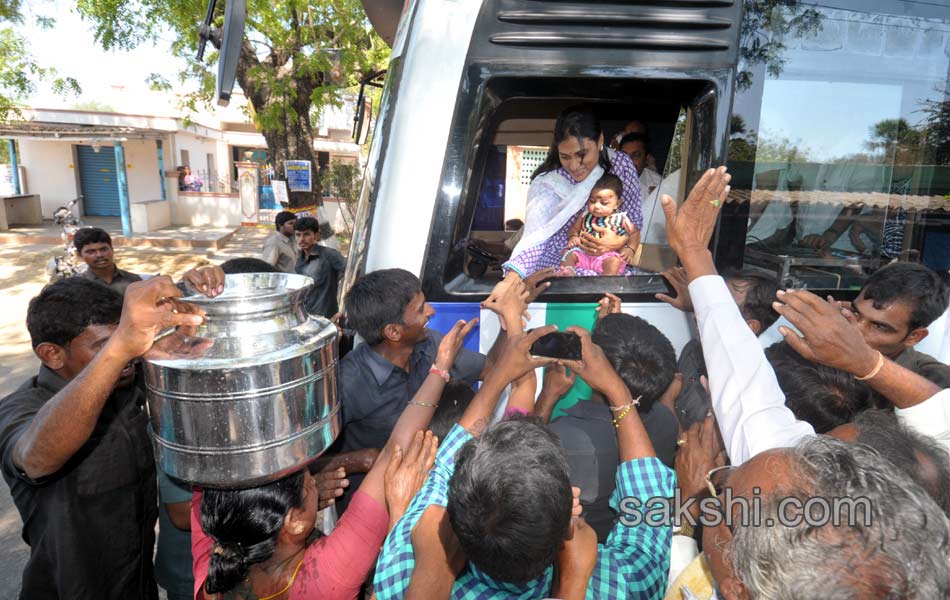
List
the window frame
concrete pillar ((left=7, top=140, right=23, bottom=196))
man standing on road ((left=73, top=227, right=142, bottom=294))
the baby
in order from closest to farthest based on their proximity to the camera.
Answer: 1. the window frame
2. the baby
3. man standing on road ((left=73, top=227, right=142, bottom=294))
4. concrete pillar ((left=7, top=140, right=23, bottom=196))

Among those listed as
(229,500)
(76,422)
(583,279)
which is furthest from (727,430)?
(76,422)

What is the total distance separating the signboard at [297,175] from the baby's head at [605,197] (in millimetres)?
6234

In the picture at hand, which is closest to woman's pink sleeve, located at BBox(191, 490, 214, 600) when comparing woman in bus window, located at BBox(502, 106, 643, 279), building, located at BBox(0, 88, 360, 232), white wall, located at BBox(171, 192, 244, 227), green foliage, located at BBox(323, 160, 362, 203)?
woman in bus window, located at BBox(502, 106, 643, 279)

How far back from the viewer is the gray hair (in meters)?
0.92

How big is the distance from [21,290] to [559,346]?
1119cm

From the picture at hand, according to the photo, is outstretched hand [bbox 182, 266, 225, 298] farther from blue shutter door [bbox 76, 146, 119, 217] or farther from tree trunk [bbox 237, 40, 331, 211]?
blue shutter door [bbox 76, 146, 119, 217]

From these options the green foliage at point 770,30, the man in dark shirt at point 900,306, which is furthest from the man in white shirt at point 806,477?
the green foliage at point 770,30

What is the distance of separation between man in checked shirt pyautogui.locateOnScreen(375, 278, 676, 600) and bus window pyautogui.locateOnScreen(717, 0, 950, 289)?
102 cm

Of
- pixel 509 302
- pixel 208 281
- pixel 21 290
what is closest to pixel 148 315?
pixel 208 281

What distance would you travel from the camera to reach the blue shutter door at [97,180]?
20875 mm

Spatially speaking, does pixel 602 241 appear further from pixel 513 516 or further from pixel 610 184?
pixel 513 516

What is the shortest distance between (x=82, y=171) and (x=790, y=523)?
2515cm

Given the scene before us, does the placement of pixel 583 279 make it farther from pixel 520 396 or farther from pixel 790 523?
pixel 790 523

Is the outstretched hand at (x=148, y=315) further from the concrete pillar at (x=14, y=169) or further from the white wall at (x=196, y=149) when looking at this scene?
the concrete pillar at (x=14, y=169)
